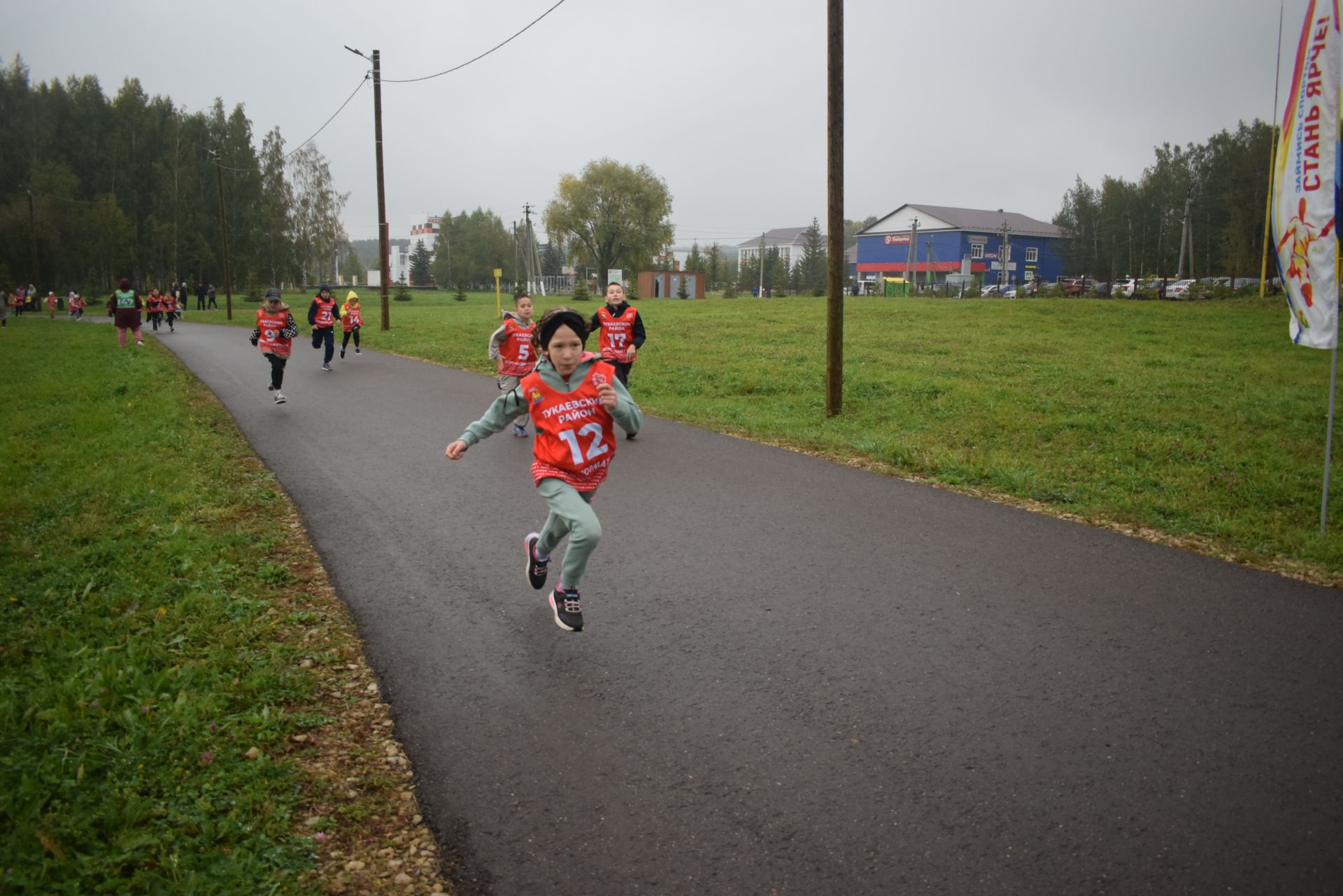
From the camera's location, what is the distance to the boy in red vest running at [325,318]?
66.6 ft

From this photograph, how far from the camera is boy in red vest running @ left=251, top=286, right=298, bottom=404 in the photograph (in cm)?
1488

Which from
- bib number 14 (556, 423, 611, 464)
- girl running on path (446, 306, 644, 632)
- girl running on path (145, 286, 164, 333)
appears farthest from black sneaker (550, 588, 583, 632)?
girl running on path (145, 286, 164, 333)

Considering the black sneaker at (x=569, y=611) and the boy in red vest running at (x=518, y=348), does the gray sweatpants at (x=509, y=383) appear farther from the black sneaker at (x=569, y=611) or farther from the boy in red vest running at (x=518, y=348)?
the black sneaker at (x=569, y=611)

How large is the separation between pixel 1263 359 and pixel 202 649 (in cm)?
2242

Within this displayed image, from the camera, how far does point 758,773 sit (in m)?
3.78

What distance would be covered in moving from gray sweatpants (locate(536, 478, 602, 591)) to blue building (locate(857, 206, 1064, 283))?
98.7 meters

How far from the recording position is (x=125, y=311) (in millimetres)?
26766

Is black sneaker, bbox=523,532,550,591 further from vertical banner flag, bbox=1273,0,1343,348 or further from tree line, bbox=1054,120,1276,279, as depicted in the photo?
tree line, bbox=1054,120,1276,279

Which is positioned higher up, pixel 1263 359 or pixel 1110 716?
pixel 1263 359

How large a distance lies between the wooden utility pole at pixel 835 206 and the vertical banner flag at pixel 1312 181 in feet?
19.1

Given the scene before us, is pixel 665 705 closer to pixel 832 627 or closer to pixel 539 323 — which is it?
pixel 832 627


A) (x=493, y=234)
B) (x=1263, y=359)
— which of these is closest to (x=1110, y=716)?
(x=1263, y=359)

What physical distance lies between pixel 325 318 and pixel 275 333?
576cm

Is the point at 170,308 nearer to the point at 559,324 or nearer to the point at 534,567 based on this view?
the point at 534,567
